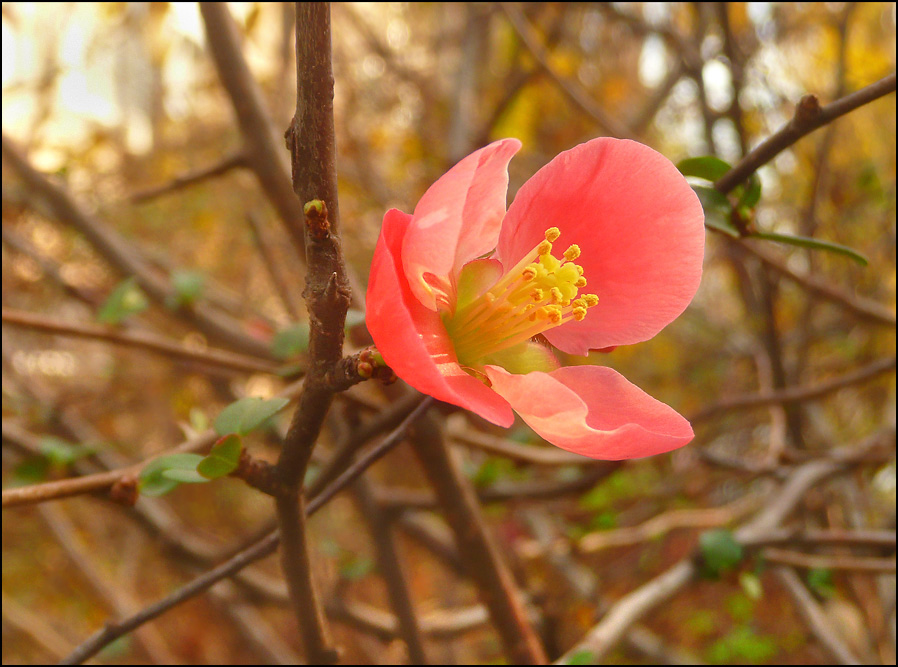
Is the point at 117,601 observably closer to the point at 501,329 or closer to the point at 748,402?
the point at 501,329

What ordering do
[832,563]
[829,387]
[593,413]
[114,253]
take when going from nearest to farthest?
[593,413], [832,563], [829,387], [114,253]

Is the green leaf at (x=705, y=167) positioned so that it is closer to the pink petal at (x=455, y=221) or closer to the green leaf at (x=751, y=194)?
the green leaf at (x=751, y=194)

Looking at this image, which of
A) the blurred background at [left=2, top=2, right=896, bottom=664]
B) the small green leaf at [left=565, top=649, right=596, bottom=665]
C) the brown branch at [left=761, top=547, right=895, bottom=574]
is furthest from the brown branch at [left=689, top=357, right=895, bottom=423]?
the small green leaf at [left=565, top=649, right=596, bottom=665]

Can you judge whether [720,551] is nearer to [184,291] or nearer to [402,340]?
[402,340]

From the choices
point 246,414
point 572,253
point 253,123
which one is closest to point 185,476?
point 246,414

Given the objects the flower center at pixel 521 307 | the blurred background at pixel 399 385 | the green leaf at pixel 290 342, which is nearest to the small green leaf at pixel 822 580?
the blurred background at pixel 399 385

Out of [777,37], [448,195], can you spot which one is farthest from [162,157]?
[448,195]
